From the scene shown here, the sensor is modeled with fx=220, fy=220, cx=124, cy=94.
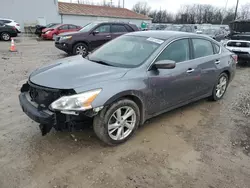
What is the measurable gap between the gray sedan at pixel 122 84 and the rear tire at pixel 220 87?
1.44 ft

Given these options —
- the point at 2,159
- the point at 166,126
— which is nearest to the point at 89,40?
the point at 166,126

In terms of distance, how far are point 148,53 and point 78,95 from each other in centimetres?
143

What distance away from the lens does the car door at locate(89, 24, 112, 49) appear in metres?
9.91

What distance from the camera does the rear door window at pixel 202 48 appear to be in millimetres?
4236

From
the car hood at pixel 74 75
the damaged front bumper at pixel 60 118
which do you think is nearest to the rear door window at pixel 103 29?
the car hood at pixel 74 75

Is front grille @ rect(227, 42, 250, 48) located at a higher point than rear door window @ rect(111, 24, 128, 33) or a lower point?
lower

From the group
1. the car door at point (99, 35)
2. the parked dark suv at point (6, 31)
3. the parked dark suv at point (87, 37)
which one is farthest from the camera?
the parked dark suv at point (6, 31)

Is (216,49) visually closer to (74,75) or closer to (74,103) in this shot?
(74,75)

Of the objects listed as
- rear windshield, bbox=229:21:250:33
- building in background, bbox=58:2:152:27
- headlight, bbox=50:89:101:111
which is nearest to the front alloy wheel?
headlight, bbox=50:89:101:111

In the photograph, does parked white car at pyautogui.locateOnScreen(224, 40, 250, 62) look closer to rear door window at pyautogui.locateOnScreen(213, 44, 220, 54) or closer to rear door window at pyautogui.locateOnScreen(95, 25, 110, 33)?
rear door window at pyautogui.locateOnScreen(213, 44, 220, 54)

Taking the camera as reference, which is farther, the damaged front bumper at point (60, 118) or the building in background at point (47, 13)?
the building in background at point (47, 13)

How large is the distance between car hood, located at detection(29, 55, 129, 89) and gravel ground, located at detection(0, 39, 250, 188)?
0.94 m

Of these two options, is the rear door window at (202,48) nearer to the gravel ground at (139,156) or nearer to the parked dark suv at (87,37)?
the gravel ground at (139,156)

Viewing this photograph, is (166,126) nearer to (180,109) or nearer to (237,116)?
(180,109)
